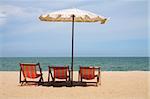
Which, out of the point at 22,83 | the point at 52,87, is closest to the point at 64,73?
the point at 52,87

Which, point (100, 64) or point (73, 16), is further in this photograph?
point (100, 64)

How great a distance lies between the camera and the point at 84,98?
7.23 meters

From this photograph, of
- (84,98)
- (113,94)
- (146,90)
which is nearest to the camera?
(84,98)

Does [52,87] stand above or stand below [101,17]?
below

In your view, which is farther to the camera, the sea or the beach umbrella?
the sea

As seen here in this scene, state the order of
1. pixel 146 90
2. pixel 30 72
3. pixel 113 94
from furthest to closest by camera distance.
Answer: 1. pixel 30 72
2. pixel 146 90
3. pixel 113 94

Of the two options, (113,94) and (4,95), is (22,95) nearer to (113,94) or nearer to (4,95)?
(4,95)

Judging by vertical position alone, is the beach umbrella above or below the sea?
above

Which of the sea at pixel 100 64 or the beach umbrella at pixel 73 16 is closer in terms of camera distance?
the beach umbrella at pixel 73 16

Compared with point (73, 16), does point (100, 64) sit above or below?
below

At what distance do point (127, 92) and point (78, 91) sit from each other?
1104mm

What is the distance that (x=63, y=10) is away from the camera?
9445 mm

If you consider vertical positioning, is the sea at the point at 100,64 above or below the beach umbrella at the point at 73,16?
below

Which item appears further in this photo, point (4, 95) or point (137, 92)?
point (137, 92)
